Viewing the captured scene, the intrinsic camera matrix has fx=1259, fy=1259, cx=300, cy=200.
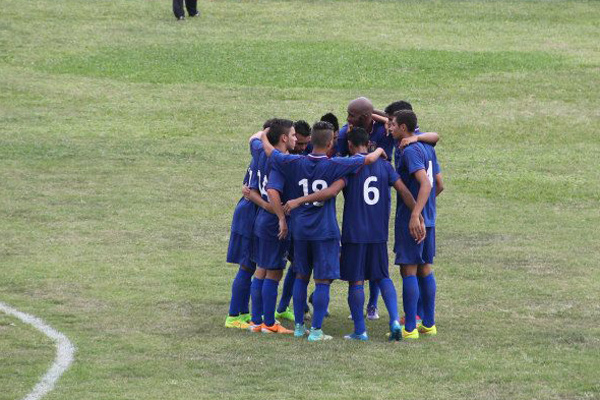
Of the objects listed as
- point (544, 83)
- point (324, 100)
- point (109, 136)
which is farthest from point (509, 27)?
point (109, 136)

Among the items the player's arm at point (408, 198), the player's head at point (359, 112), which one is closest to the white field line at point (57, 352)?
the player's arm at point (408, 198)

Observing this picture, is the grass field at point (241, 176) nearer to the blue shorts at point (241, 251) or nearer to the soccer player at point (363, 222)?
the soccer player at point (363, 222)

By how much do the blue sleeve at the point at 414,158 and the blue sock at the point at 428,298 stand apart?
108 cm

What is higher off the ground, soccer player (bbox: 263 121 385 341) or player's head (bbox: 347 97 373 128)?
player's head (bbox: 347 97 373 128)

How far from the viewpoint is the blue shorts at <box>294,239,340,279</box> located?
11.6 m

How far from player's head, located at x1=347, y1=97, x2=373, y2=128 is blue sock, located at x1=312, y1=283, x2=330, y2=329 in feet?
5.54

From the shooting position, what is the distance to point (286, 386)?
401 inches

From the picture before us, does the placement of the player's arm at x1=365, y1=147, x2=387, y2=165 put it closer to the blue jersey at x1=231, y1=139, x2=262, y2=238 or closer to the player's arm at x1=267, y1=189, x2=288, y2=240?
the player's arm at x1=267, y1=189, x2=288, y2=240

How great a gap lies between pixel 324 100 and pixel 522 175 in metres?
7.33

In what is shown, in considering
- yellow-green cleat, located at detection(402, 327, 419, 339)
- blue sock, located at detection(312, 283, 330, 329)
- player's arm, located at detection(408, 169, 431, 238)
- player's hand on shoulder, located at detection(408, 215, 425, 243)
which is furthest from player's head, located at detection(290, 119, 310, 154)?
yellow-green cleat, located at detection(402, 327, 419, 339)

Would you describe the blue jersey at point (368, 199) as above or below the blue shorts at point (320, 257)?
above

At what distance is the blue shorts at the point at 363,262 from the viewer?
1170cm

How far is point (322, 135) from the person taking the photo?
11.5 metres

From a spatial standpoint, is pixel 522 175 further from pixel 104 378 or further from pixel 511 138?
pixel 104 378
